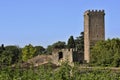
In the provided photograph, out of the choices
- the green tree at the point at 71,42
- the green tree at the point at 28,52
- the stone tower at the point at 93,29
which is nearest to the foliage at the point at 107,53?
the stone tower at the point at 93,29

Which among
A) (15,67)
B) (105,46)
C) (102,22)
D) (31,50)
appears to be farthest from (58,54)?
(15,67)

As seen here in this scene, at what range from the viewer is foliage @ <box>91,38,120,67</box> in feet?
150

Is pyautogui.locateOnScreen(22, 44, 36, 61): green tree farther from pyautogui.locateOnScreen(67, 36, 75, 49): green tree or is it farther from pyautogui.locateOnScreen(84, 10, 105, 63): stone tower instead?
pyautogui.locateOnScreen(84, 10, 105, 63): stone tower

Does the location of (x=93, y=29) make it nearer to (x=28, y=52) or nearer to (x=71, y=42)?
(x=28, y=52)

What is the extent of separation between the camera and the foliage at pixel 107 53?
45672mm

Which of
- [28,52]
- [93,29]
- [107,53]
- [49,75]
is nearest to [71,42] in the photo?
[28,52]

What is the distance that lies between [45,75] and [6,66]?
1478 millimetres

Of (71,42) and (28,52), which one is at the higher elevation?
(71,42)

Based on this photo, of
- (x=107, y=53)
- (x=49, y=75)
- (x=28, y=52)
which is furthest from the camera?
(x=28, y=52)

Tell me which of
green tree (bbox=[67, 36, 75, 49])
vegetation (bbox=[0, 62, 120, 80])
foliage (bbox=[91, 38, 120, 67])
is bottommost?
vegetation (bbox=[0, 62, 120, 80])

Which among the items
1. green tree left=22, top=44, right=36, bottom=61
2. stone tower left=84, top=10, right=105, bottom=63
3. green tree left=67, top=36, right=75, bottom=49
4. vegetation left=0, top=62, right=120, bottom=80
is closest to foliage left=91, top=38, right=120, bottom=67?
stone tower left=84, top=10, right=105, bottom=63

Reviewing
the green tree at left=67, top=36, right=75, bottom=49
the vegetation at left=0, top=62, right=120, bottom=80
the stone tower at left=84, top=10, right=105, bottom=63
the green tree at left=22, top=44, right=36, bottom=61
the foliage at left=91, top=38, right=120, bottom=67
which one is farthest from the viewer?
the green tree at left=67, top=36, right=75, bottom=49

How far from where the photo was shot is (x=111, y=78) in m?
13.2

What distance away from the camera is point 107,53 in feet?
161
